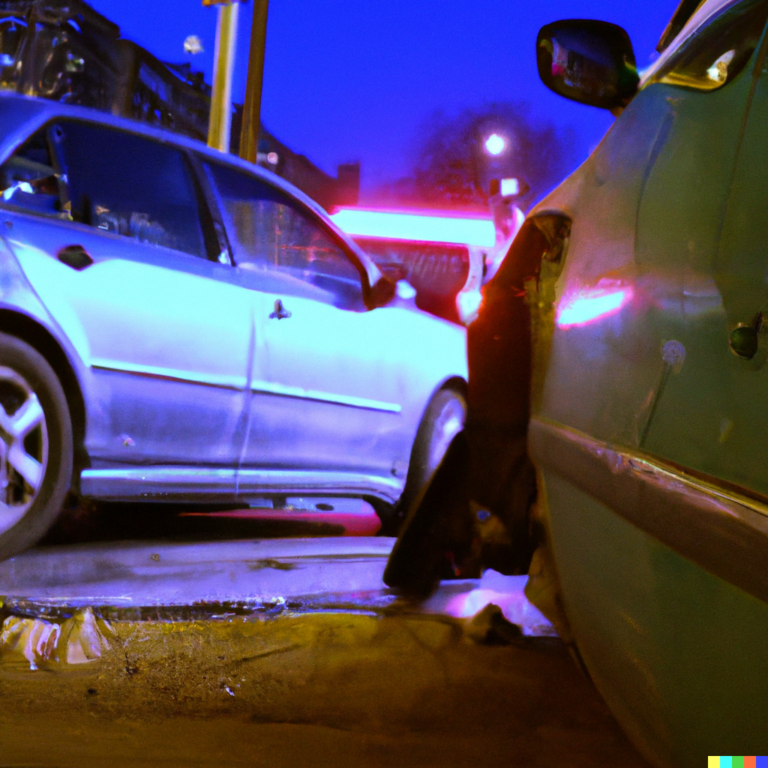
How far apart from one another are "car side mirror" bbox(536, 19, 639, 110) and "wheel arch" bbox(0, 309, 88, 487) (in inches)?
58.4

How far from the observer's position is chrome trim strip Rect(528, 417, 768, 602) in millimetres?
725

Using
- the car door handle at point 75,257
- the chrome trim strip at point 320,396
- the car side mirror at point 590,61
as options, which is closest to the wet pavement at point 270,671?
the chrome trim strip at point 320,396

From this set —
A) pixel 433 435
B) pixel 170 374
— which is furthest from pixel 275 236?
pixel 433 435

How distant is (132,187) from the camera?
83.6 inches

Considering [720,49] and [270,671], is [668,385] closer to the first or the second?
[720,49]

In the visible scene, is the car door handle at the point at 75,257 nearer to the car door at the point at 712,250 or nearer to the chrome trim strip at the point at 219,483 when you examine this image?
the chrome trim strip at the point at 219,483

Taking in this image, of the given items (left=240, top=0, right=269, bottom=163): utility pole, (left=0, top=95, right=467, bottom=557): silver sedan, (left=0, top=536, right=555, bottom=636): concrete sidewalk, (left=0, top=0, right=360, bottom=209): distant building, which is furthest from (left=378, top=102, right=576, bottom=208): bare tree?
(left=0, top=536, right=555, bottom=636): concrete sidewalk

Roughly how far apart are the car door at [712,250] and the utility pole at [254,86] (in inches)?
65.7

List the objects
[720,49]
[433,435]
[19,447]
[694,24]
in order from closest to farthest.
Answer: [720,49] < [694,24] < [19,447] < [433,435]

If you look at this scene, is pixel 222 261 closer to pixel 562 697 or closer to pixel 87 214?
pixel 87 214

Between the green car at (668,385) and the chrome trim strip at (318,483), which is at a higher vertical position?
the green car at (668,385)

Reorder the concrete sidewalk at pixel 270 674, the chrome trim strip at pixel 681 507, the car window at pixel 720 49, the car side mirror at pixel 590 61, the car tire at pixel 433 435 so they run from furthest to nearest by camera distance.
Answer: the car tire at pixel 433 435
the concrete sidewalk at pixel 270 674
the car side mirror at pixel 590 61
the car window at pixel 720 49
the chrome trim strip at pixel 681 507

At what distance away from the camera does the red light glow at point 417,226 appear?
230 cm

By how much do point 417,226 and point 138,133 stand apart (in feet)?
3.07
